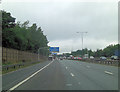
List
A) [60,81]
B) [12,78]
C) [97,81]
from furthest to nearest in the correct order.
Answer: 1. [12,78]
2. [60,81]
3. [97,81]

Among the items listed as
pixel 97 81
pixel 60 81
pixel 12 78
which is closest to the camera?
pixel 97 81

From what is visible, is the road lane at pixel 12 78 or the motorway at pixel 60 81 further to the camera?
the road lane at pixel 12 78

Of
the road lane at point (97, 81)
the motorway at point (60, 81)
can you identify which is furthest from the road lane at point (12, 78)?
the road lane at point (97, 81)

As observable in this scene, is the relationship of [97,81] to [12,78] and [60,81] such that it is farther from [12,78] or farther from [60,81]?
[12,78]

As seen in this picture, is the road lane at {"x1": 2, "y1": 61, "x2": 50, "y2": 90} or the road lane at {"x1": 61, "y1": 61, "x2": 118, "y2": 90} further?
the road lane at {"x1": 2, "y1": 61, "x2": 50, "y2": 90}

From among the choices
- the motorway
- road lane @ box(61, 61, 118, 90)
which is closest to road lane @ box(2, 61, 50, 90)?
the motorway

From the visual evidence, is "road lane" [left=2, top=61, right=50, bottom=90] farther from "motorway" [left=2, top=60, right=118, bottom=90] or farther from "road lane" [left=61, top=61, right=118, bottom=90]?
"road lane" [left=61, top=61, right=118, bottom=90]

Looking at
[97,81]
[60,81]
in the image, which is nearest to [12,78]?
[60,81]

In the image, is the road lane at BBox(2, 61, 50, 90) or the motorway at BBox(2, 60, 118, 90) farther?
the road lane at BBox(2, 61, 50, 90)

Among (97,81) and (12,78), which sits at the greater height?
(97,81)

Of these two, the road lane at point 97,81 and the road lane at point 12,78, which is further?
the road lane at point 12,78

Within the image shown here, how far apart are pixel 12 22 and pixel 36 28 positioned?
162ft

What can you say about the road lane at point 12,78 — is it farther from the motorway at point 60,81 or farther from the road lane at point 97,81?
the road lane at point 97,81

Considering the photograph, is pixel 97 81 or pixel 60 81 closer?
pixel 97 81
